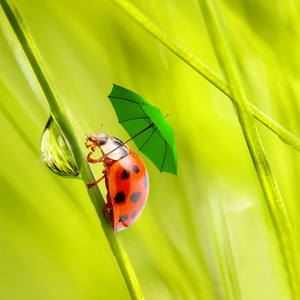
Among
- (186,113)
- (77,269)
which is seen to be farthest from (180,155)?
(77,269)

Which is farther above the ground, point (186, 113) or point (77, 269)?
point (186, 113)

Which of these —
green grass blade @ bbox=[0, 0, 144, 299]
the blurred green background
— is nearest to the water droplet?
green grass blade @ bbox=[0, 0, 144, 299]

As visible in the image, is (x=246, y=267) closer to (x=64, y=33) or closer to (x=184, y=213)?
(x=184, y=213)

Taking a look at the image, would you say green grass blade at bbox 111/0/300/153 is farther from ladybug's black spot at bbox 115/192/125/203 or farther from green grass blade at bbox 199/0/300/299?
ladybug's black spot at bbox 115/192/125/203

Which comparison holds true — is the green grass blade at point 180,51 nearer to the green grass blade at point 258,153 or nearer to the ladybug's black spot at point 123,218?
the green grass blade at point 258,153

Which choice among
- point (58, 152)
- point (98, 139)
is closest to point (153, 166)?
point (98, 139)

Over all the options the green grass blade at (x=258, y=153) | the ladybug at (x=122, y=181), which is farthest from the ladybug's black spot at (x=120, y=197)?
the green grass blade at (x=258, y=153)

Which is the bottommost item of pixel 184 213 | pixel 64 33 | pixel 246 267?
pixel 246 267
